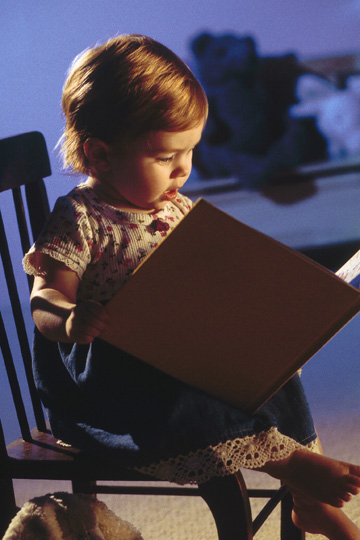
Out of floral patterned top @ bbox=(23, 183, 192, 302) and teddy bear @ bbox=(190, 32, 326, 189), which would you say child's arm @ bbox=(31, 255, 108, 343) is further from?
teddy bear @ bbox=(190, 32, 326, 189)

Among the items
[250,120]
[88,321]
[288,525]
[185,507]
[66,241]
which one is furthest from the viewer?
Answer: [250,120]

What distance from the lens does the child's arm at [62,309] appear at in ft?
2.01

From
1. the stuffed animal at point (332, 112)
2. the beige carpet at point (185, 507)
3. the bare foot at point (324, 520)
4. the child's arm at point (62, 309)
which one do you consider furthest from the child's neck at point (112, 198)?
the stuffed animal at point (332, 112)

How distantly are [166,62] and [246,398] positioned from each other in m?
0.39

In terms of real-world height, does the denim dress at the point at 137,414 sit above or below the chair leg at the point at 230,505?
above

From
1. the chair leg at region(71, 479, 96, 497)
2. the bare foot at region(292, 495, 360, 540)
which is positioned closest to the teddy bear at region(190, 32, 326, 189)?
the chair leg at region(71, 479, 96, 497)

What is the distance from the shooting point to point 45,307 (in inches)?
26.9

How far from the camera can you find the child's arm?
61 cm

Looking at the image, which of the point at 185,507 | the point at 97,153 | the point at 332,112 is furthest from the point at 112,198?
the point at 332,112

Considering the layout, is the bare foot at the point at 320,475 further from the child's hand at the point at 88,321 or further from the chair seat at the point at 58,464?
the child's hand at the point at 88,321

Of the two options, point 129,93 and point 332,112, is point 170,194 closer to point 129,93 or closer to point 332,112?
point 129,93

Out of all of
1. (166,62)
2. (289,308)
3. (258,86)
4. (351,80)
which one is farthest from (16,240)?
(289,308)

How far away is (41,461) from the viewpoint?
771 millimetres

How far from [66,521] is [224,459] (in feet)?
0.72
